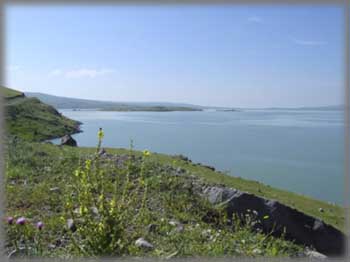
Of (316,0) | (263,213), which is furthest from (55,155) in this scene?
(316,0)

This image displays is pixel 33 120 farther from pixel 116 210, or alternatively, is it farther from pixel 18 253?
pixel 116 210

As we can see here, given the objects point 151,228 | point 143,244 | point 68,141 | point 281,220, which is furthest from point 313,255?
point 68,141

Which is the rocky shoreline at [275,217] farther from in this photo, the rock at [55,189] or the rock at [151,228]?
the rock at [55,189]

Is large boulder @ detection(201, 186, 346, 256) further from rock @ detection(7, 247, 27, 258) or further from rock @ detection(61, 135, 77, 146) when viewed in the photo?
rock @ detection(61, 135, 77, 146)

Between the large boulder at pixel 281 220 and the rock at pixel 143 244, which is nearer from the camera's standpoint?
the rock at pixel 143 244

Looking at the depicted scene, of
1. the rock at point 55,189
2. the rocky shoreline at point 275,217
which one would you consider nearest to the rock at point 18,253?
the rock at point 55,189
